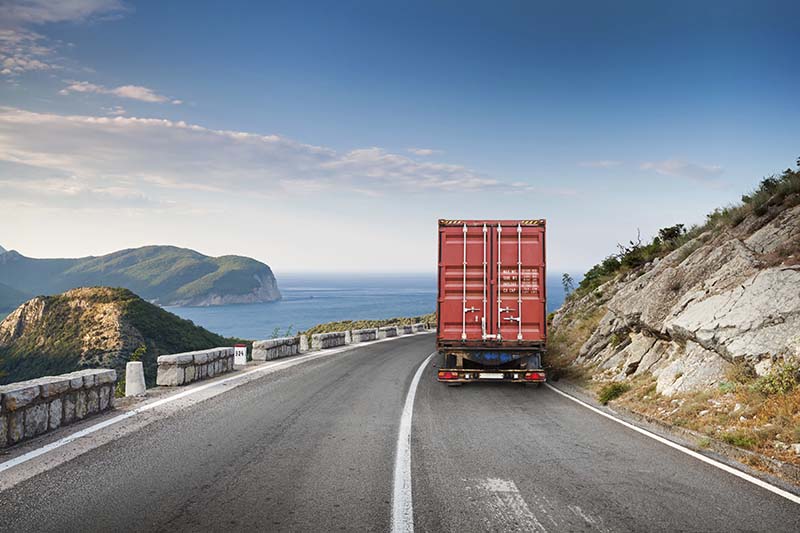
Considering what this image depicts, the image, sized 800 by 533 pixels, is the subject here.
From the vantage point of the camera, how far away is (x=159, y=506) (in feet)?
15.8

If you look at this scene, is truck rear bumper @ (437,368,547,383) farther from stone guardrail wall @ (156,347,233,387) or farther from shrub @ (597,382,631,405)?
stone guardrail wall @ (156,347,233,387)

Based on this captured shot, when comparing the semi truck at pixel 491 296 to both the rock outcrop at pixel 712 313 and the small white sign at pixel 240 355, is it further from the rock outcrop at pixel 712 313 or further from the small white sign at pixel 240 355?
the small white sign at pixel 240 355

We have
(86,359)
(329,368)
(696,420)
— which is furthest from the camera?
(86,359)

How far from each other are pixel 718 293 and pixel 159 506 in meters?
11.1

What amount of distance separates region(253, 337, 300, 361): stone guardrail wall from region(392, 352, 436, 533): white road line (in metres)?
9.82

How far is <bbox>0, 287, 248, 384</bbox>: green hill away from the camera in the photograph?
62.0 meters

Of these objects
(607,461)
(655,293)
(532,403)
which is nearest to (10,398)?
(607,461)

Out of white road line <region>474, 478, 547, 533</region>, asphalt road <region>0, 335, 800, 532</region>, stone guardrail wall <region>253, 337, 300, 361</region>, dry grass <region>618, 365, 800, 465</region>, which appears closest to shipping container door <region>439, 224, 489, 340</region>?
asphalt road <region>0, 335, 800, 532</region>

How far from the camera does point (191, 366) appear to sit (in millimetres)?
12344

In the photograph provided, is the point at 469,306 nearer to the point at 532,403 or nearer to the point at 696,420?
the point at 532,403

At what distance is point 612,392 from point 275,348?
39.6 ft

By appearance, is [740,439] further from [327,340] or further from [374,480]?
[327,340]

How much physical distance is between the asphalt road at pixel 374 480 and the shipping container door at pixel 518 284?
11.3 feet

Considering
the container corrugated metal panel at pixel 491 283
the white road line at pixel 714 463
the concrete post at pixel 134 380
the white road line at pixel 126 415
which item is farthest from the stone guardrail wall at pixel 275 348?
the white road line at pixel 714 463
